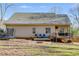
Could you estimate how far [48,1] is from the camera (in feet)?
29.9

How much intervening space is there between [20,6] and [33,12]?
231 mm

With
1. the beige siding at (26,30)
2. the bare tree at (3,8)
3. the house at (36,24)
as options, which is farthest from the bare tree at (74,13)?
the bare tree at (3,8)

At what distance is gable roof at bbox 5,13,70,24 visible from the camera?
9.13 m

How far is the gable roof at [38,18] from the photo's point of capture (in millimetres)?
9133

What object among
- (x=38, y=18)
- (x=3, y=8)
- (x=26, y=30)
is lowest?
(x=26, y=30)

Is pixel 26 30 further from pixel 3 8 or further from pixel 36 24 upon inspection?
pixel 3 8

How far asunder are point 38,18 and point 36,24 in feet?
0.36

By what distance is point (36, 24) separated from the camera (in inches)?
360

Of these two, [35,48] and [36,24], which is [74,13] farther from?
[35,48]

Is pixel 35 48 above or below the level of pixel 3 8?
below

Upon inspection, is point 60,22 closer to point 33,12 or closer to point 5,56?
point 33,12

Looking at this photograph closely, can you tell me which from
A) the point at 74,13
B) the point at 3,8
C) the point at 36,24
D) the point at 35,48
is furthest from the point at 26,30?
the point at 74,13

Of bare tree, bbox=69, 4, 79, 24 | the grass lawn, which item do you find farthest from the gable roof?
the grass lawn

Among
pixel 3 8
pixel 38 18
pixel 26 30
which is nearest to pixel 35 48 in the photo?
pixel 26 30
